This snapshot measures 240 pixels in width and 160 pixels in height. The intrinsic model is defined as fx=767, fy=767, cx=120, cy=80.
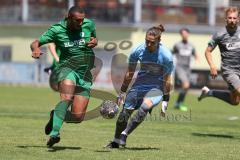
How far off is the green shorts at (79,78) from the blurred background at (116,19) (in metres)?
28.2

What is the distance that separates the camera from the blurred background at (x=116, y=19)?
41.2m

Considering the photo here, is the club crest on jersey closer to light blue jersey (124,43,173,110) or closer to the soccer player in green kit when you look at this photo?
the soccer player in green kit

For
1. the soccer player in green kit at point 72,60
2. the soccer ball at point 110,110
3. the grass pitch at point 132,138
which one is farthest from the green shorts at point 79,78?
the grass pitch at point 132,138

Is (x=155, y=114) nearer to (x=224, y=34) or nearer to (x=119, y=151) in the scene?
(x=224, y=34)

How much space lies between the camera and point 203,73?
122 feet

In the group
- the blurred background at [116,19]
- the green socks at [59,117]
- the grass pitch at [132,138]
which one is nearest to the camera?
the grass pitch at [132,138]

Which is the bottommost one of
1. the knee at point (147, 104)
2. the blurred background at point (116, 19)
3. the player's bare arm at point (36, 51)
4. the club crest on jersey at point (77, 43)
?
the blurred background at point (116, 19)

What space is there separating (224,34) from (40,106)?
9081mm

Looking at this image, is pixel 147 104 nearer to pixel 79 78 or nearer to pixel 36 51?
pixel 79 78

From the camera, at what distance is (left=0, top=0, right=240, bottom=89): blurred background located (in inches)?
1622

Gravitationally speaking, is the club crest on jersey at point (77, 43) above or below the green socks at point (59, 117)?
above

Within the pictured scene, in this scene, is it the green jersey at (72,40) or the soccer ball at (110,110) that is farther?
the soccer ball at (110,110)

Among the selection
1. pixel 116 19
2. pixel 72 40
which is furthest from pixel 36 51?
pixel 116 19

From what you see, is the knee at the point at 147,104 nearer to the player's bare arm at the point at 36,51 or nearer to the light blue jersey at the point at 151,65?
the light blue jersey at the point at 151,65
